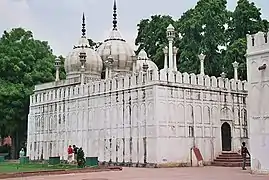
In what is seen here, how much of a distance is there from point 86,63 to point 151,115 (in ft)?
41.6

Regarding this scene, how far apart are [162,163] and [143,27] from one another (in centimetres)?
3467

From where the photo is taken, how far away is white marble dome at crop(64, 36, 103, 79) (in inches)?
1490

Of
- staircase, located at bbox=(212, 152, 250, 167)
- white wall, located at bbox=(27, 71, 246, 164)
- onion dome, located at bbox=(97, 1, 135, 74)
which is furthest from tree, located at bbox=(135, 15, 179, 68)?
staircase, located at bbox=(212, 152, 250, 167)

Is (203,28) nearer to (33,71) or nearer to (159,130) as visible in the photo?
(33,71)

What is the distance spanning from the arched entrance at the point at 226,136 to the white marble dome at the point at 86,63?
1284 cm

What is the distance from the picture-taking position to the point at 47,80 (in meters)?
43.9

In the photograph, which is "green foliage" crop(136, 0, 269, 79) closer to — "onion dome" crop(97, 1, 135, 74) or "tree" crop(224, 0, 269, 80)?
"tree" crop(224, 0, 269, 80)

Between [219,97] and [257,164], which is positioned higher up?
[219,97]

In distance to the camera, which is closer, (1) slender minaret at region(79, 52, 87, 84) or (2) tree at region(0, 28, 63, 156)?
(1) slender minaret at region(79, 52, 87, 84)

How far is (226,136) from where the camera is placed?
29.9m

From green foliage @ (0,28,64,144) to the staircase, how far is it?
2039 centimetres

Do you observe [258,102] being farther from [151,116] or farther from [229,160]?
[229,160]

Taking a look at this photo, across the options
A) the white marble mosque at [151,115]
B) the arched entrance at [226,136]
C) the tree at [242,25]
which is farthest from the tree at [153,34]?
the arched entrance at [226,136]

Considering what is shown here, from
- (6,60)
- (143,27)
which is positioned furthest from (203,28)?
(6,60)
